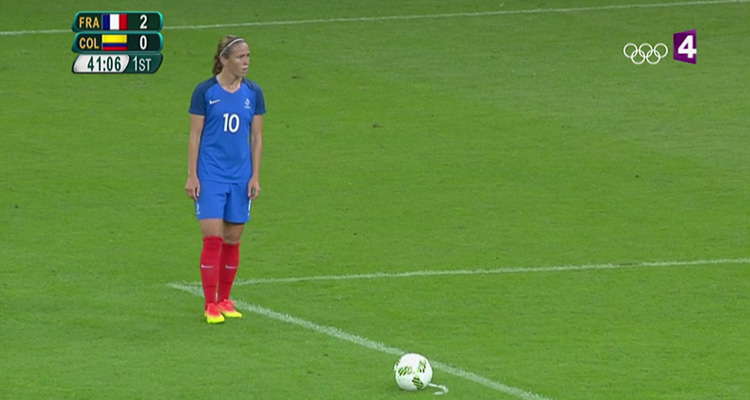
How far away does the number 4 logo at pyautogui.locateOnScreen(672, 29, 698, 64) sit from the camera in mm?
22391

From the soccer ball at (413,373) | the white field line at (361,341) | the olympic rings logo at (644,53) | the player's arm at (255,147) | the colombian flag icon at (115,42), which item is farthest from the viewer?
the olympic rings logo at (644,53)

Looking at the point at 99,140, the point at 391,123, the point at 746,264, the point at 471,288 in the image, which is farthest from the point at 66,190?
the point at 746,264

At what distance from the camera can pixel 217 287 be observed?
11469 millimetres

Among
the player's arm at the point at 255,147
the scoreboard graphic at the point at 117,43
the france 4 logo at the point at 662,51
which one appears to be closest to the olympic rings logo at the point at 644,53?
the france 4 logo at the point at 662,51

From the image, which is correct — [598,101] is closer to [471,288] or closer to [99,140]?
[99,140]

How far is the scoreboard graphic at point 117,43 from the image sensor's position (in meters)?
A: 21.2

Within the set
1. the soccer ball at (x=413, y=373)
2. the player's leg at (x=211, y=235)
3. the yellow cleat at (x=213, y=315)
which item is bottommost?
the soccer ball at (x=413, y=373)

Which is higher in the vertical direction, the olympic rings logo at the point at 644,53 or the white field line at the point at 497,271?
the olympic rings logo at the point at 644,53

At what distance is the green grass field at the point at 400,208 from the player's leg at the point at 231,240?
176mm

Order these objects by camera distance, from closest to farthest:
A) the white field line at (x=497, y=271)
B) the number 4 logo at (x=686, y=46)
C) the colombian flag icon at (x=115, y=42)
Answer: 1. the white field line at (x=497, y=271)
2. the colombian flag icon at (x=115, y=42)
3. the number 4 logo at (x=686, y=46)

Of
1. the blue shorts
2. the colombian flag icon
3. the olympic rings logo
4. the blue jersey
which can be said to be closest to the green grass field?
the olympic rings logo

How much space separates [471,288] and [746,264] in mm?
2290

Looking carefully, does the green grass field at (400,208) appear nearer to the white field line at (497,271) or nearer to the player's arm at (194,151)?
the white field line at (497,271)

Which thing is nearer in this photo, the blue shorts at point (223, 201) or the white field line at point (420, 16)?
A: the blue shorts at point (223, 201)
